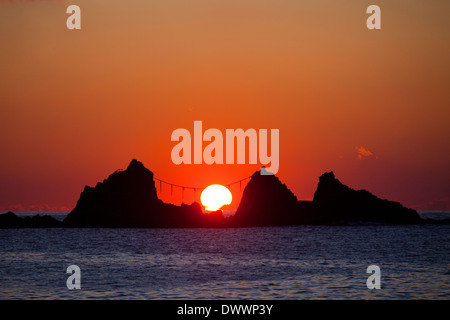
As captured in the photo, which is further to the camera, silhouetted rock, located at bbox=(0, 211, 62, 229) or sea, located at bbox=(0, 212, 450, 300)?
silhouetted rock, located at bbox=(0, 211, 62, 229)

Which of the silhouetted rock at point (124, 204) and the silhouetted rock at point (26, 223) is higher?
the silhouetted rock at point (124, 204)

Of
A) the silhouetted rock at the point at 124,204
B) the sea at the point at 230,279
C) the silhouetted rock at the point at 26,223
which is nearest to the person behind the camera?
the sea at the point at 230,279

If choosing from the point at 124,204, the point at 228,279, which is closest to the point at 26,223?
the point at 124,204

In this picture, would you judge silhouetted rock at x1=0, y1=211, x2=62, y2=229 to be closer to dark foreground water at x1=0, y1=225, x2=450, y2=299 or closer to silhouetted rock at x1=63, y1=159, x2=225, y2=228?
silhouetted rock at x1=63, y1=159, x2=225, y2=228

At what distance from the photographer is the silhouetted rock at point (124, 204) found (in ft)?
643

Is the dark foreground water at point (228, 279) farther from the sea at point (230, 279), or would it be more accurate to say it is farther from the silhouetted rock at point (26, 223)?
the silhouetted rock at point (26, 223)

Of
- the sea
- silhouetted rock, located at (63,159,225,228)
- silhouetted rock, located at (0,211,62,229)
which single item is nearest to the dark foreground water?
the sea

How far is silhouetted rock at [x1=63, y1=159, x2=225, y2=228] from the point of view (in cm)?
19612

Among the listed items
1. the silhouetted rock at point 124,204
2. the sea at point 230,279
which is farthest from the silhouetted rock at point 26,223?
the sea at point 230,279

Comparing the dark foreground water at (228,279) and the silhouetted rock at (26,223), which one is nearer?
the dark foreground water at (228,279)

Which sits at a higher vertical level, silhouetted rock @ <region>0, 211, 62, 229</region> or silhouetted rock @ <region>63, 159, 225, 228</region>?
silhouetted rock @ <region>63, 159, 225, 228</region>

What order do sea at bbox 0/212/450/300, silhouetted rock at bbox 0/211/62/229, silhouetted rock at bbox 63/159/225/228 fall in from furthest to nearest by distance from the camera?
silhouetted rock at bbox 63/159/225/228 < silhouetted rock at bbox 0/211/62/229 < sea at bbox 0/212/450/300
